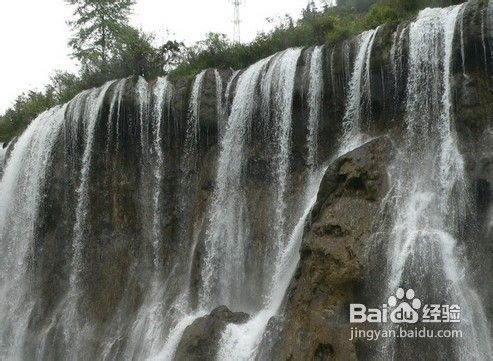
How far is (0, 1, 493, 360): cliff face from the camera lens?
31.8 ft

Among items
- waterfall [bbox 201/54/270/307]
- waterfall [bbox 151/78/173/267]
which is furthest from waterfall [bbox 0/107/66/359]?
waterfall [bbox 201/54/270/307]

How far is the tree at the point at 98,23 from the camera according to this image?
26.3 m

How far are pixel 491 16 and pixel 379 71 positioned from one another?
2.71 m

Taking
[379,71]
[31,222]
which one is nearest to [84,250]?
[31,222]

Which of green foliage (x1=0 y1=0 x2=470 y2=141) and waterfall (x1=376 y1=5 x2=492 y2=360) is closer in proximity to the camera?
waterfall (x1=376 y1=5 x2=492 y2=360)

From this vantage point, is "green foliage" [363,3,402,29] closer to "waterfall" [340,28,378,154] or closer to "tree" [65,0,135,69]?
"waterfall" [340,28,378,154]

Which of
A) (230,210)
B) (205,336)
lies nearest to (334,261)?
(205,336)

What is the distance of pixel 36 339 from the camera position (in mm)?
15727

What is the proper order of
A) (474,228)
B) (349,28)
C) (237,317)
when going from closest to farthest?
(474,228) → (237,317) → (349,28)

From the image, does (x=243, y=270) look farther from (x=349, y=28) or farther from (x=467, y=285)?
(x=349, y=28)

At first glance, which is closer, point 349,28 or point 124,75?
point 349,28

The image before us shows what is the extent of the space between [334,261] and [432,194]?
8.69 feet

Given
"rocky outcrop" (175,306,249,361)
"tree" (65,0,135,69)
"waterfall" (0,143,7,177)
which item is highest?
"tree" (65,0,135,69)

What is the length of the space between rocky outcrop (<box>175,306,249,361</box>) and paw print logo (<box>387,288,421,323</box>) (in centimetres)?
343
